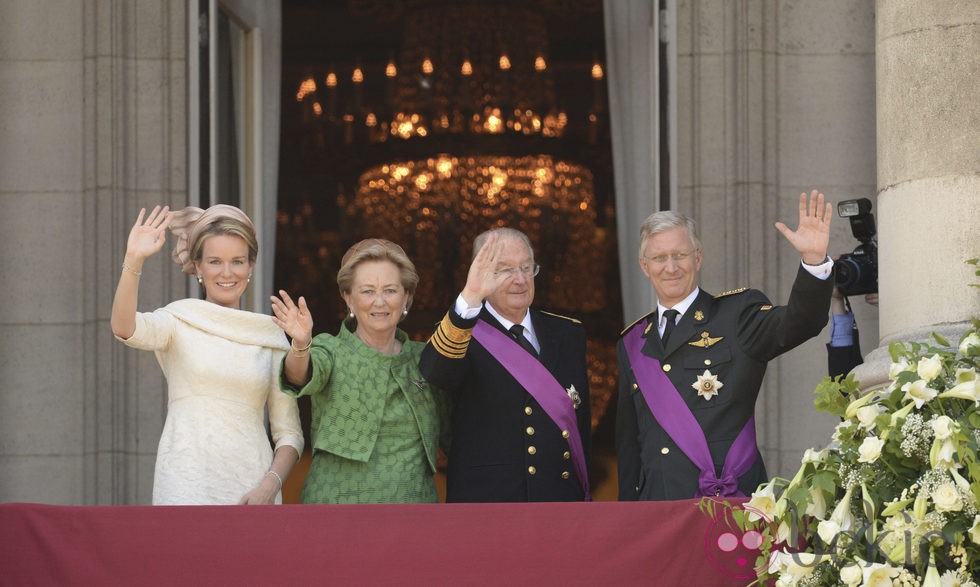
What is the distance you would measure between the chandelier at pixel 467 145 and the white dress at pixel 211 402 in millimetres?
7705

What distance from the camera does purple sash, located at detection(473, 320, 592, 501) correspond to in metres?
4.84

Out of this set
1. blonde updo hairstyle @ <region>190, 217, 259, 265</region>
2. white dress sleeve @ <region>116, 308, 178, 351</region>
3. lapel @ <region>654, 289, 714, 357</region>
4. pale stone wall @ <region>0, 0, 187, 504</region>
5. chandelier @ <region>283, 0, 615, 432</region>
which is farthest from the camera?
chandelier @ <region>283, 0, 615, 432</region>

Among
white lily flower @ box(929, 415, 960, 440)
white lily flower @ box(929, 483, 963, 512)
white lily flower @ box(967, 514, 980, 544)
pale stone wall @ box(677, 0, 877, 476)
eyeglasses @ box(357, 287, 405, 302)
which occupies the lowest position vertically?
white lily flower @ box(967, 514, 980, 544)

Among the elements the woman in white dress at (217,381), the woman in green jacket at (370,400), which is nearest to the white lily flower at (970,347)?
the woman in green jacket at (370,400)

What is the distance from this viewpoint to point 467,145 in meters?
13.0

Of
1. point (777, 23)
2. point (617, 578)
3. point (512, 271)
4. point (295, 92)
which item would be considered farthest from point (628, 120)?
point (295, 92)

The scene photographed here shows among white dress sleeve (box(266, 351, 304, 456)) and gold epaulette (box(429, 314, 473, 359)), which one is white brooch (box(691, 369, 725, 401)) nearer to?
gold epaulette (box(429, 314, 473, 359))

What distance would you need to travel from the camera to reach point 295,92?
48.1ft

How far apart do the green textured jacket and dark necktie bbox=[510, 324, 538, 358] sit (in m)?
0.33

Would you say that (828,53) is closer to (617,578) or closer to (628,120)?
(628,120)

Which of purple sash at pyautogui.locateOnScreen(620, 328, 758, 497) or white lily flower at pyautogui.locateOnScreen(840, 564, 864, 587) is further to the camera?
purple sash at pyautogui.locateOnScreen(620, 328, 758, 497)

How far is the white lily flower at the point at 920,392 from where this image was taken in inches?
138

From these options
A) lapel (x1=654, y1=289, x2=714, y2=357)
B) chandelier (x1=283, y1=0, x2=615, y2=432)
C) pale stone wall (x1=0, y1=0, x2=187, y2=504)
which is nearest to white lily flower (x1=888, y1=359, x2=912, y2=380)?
lapel (x1=654, y1=289, x2=714, y2=357)

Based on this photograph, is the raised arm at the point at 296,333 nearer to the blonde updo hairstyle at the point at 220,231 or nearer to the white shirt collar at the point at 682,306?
the blonde updo hairstyle at the point at 220,231
